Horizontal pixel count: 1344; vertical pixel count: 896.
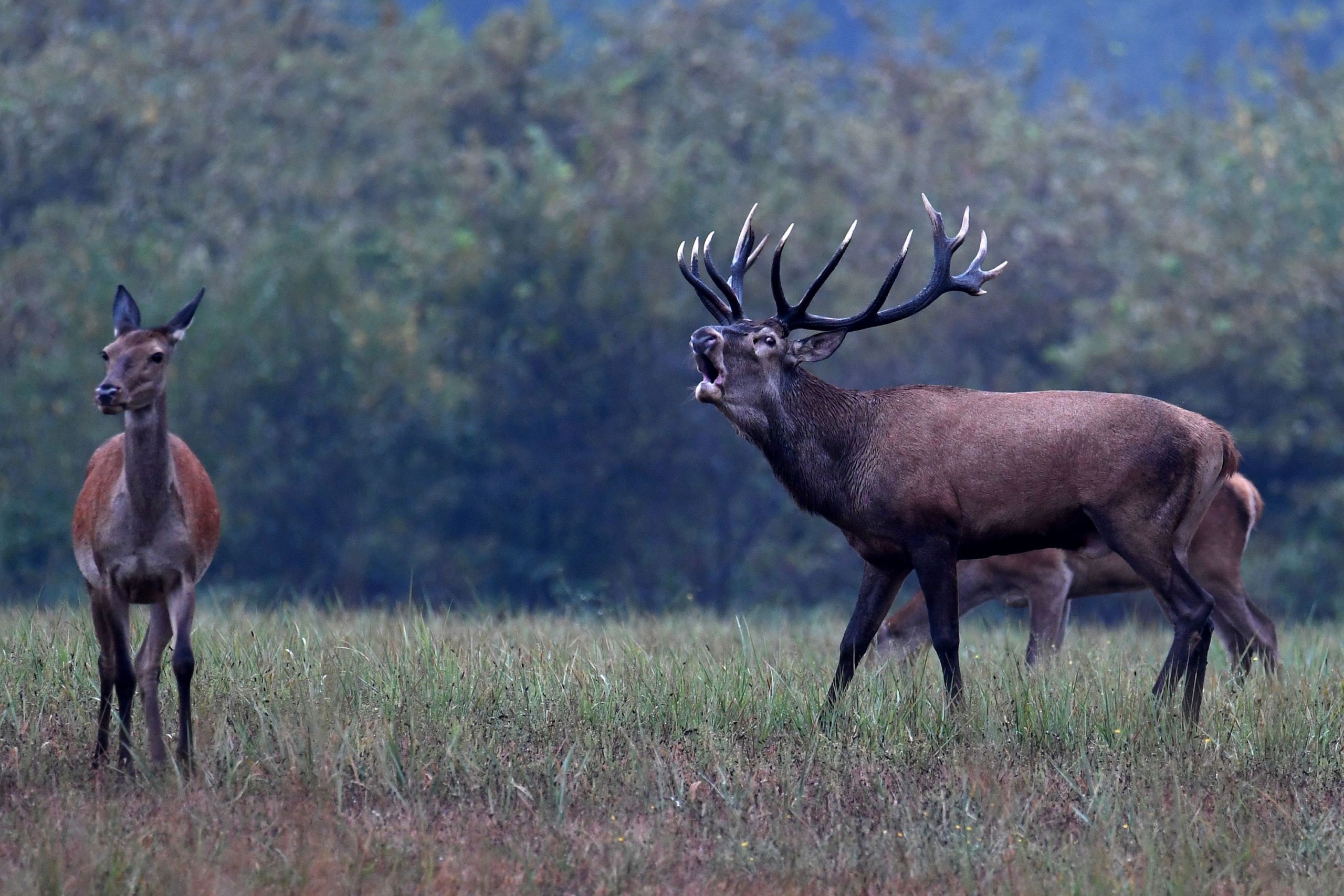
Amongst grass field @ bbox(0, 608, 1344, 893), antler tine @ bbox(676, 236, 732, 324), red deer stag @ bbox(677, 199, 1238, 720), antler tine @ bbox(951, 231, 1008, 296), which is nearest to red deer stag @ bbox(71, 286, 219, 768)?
grass field @ bbox(0, 608, 1344, 893)

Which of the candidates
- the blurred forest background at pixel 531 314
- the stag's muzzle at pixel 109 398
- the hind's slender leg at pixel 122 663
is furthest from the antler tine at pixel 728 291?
the blurred forest background at pixel 531 314

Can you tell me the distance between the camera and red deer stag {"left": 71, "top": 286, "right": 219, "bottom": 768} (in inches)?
257

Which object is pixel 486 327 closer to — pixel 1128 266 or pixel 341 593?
pixel 341 593

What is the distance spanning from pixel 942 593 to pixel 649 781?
6.51ft

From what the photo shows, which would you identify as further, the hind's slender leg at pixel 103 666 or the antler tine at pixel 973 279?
the antler tine at pixel 973 279

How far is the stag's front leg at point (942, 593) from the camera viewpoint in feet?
25.2

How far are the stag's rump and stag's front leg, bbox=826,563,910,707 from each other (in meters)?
0.38

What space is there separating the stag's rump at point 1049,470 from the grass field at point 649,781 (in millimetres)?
743

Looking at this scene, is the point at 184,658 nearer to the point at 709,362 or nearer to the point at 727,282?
the point at 709,362

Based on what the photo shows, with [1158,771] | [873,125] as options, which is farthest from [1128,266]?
[1158,771]

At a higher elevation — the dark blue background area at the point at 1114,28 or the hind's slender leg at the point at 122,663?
the dark blue background area at the point at 1114,28

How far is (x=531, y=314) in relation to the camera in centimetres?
2491

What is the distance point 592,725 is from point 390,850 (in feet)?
4.97

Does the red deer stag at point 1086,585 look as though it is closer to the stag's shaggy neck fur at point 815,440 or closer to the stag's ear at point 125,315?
the stag's shaggy neck fur at point 815,440
